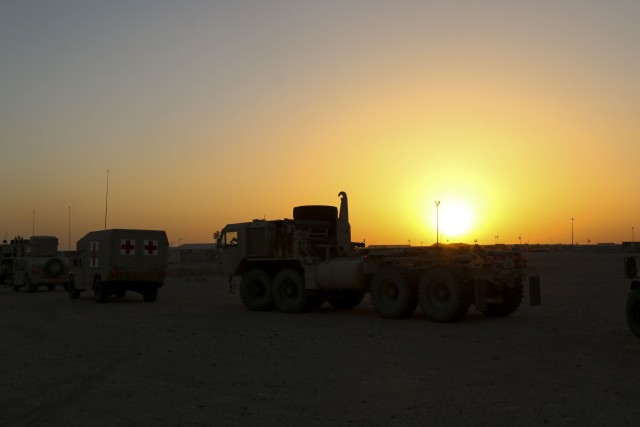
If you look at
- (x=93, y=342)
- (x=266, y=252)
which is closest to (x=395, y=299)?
(x=266, y=252)

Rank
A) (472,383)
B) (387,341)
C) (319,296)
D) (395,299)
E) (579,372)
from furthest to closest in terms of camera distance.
A: 1. (319,296)
2. (395,299)
3. (387,341)
4. (579,372)
5. (472,383)

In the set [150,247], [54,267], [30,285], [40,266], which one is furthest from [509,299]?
[30,285]

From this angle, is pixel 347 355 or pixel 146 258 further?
pixel 146 258

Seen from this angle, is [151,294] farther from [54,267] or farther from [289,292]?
[54,267]

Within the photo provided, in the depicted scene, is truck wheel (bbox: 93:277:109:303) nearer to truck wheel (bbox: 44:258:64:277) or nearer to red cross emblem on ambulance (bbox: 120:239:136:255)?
red cross emblem on ambulance (bbox: 120:239:136:255)

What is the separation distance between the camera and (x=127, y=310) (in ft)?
74.4

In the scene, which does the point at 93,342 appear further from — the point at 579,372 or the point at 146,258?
the point at 146,258

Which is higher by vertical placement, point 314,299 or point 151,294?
point 314,299

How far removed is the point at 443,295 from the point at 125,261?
13.5 metres

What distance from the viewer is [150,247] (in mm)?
26406

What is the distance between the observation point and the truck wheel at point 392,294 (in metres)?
18.2

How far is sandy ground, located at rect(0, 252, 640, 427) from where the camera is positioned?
7.66 metres

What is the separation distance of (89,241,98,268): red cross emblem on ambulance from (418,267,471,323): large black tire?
1425cm

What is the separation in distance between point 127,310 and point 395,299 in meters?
9.47
